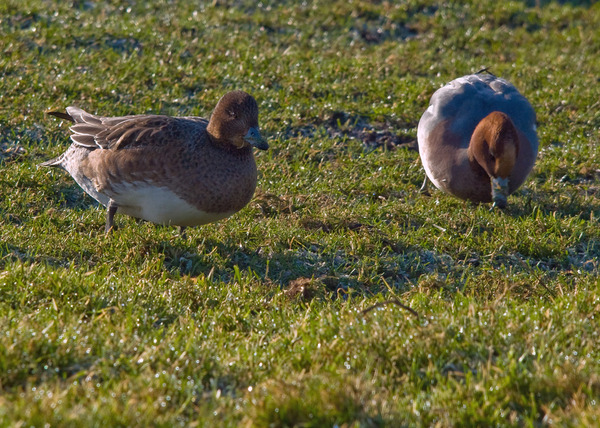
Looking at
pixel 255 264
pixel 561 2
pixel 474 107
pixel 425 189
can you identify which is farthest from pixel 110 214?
pixel 561 2

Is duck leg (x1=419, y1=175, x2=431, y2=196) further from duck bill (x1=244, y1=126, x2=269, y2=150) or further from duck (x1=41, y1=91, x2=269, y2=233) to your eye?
duck bill (x1=244, y1=126, x2=269, y2=150)

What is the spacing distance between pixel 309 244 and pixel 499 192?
155 centimetres

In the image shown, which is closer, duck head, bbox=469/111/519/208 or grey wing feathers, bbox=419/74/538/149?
duck head, bbox=469/111/519/208

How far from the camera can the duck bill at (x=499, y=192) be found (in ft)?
18.7

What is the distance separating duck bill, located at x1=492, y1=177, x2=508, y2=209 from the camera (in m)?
5.70

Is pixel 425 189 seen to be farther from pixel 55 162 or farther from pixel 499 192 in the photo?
pixel 55 162

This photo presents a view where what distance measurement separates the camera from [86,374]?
10.2 feet

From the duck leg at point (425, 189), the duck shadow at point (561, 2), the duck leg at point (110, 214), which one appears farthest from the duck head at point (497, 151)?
the duck shadow at point (561, 2)

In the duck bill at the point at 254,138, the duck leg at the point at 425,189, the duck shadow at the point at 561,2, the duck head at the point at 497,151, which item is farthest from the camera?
the duck shadow at the point at 561,2

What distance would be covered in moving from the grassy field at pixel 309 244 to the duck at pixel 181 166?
0.26 m

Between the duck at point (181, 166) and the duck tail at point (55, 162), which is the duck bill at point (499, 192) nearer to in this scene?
the duck at point (181, 166)

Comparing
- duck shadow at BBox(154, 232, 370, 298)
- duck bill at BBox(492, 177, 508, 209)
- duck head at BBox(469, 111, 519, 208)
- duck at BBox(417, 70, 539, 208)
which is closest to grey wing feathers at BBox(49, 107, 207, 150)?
duck shadow at BBox(154, 232, 370, 298)

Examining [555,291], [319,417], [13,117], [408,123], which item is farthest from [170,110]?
[319,417]

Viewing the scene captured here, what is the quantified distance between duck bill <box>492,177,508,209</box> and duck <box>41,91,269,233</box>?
1.88m
